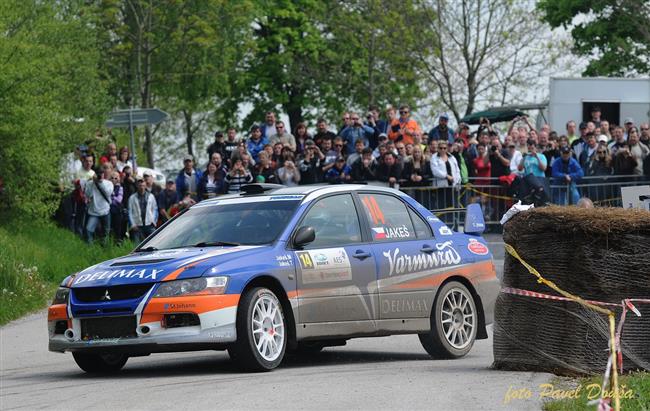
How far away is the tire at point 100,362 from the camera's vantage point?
12906 mm

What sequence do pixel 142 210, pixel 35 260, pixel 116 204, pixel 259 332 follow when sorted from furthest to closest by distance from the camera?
pixel 116 204, pixel 142 210, pixel 35 260, pixel 259 332

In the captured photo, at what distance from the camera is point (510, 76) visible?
60.4 meters

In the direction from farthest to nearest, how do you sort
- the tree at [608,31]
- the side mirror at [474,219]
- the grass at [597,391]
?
the tree at [608,31]
the side mirror at [474,219]
the grass at [597,391]

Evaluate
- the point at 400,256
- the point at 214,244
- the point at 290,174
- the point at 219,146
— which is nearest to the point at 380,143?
the point at 290,174

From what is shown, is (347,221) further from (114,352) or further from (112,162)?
(112,162)

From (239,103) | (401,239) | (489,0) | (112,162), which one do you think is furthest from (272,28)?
(401,239)

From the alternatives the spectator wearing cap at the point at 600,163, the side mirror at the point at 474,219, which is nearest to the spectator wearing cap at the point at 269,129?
the spectator wearing cap at the point at 600,163

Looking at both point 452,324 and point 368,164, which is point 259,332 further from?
point 368,164

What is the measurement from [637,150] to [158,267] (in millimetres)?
15361

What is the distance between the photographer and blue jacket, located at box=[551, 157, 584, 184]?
2562 centimetres

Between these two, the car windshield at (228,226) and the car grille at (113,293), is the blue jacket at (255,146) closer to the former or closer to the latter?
the car windshield at (228,226)

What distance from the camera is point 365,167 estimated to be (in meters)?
25.4

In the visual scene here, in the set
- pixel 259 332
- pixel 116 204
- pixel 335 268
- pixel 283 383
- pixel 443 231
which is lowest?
pixel 283 383

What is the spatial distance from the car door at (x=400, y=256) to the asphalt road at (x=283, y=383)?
54cm
